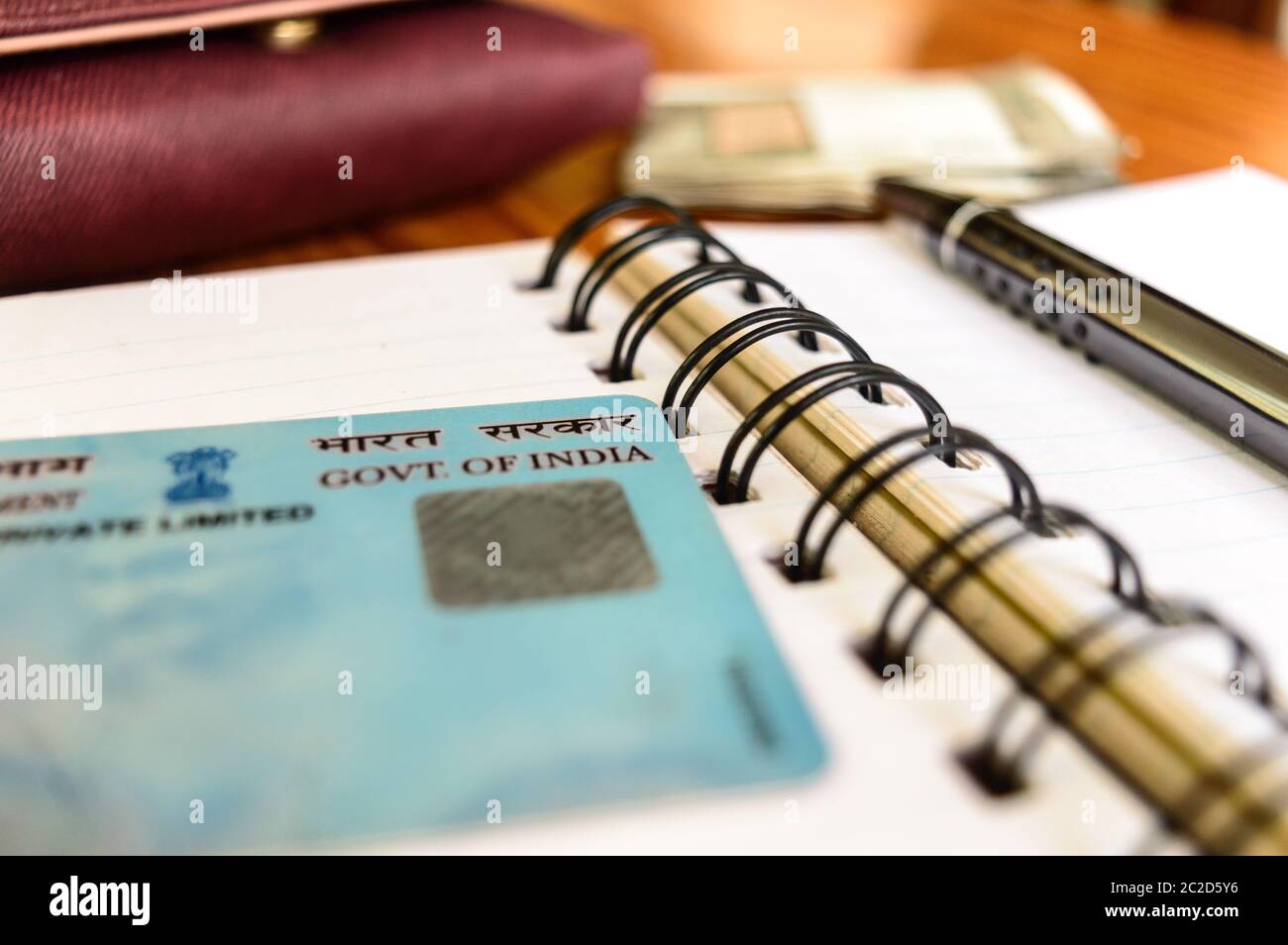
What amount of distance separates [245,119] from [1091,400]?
17.3 inches

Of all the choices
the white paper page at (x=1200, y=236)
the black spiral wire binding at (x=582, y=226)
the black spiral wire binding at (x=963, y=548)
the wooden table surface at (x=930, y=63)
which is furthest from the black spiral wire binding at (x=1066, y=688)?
the wooden table surface at (x=930, y=63)

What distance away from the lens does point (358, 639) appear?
361 mm

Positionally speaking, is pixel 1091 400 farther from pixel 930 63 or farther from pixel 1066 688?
pixel 930 63

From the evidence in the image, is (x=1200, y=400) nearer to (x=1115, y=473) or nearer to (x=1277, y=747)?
(x=1115, y=473)

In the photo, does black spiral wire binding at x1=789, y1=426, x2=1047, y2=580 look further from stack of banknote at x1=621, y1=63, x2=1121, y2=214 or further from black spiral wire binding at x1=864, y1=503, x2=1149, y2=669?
stack of banknote at x1=621, y1=63, x2=1121, y2=214

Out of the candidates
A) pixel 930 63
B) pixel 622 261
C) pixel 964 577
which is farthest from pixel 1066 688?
pixel 930 63

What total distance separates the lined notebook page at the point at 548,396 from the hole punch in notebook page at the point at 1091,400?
0.14ft

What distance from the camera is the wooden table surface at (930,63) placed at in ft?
2.40

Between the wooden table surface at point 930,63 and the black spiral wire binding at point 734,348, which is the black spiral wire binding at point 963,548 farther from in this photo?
the wooden table surface at point 930,63

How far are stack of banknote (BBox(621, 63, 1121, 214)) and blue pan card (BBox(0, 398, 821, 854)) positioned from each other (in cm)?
33

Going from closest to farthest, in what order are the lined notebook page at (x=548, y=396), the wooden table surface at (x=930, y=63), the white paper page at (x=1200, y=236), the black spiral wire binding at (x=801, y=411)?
1. the lined notebook page at (x=548, y=396)
2. the black spiral wire binding at (x=801, y=411)
3. the white paper page at (x=1200, y=236)
4. the wooden table surface at (x=930, y=63)

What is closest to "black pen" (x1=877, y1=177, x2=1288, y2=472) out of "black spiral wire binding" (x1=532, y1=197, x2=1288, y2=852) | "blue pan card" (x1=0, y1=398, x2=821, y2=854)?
"black spiral wire binding" (x1=532, y1=197, x2=1288, y2=852)

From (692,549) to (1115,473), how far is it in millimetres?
182
